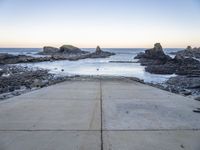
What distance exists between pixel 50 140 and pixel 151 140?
1.45 meters

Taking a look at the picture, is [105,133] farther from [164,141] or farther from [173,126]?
[173,126]

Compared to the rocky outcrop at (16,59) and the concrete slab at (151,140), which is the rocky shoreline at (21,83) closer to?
the concrete slab at (151,140)

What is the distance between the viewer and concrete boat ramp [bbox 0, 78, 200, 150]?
3.52 meters

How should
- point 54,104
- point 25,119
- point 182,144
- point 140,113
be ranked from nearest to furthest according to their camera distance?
point 182,144
point 25,119
point 140,113
point 54,104

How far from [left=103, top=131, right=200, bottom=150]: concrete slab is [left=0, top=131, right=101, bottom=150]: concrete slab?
0.22 m

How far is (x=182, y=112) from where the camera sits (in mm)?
5293

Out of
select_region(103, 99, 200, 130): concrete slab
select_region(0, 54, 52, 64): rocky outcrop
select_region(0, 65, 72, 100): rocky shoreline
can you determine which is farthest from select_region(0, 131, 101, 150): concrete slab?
select_region(0, 54, 52, 64): rocky outcrop

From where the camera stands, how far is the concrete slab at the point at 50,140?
3391 millimetres

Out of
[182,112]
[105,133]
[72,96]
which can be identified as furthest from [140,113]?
[72,96]

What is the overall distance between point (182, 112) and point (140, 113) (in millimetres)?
907

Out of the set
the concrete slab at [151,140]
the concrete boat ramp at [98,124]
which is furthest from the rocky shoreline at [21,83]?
the concrete slab at [151,140]

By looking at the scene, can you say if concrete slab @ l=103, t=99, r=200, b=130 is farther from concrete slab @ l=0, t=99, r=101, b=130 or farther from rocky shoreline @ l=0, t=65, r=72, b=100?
rocky shoreline @ l=0, t=65, r=72, b=100

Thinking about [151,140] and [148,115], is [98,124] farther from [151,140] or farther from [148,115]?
[148,115]

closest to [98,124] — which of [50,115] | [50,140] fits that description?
[50,140]
